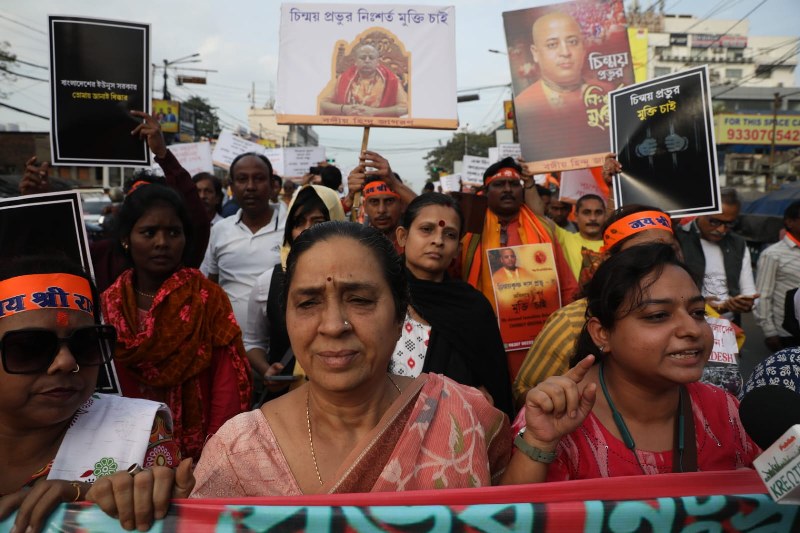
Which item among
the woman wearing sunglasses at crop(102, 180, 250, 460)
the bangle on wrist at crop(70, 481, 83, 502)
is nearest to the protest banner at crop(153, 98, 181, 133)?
the woman wearing sunglasses at crop(102, 180, 250, 460)

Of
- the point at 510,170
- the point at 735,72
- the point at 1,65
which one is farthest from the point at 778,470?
the point at 735,72

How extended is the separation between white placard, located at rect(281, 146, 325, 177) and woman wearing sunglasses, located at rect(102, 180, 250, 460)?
32.4ft

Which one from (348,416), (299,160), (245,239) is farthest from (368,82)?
(299,160)

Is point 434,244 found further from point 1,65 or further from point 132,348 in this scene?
point 1,65

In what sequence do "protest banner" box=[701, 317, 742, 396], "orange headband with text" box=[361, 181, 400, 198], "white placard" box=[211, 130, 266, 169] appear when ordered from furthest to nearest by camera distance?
"white placard" box=[211, 130, 266, 169]
"orange headband with text" box=[361, 181, 400, 198]
"protest banner" box=[701, 317, 742, 396]

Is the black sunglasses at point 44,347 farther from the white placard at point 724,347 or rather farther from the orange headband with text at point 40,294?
the white placard at point 724,347

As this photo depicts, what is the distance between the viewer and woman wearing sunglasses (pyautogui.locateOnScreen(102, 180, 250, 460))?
8.15 feet

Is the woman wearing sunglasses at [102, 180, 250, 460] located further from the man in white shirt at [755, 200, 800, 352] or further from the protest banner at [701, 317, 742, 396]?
the man in white shirt at [755, 200, 800, 352]

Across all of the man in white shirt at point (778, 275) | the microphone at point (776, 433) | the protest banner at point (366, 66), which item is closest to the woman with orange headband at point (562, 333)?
the microphone at point (776, 433)

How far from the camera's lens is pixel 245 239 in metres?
4.49

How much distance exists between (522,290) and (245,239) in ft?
6.48

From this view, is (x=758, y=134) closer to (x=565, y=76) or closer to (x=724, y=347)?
(x=565, y=76)

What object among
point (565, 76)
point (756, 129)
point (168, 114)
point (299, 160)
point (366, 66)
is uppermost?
point (756, 129)

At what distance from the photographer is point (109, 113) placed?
3.92 metres
